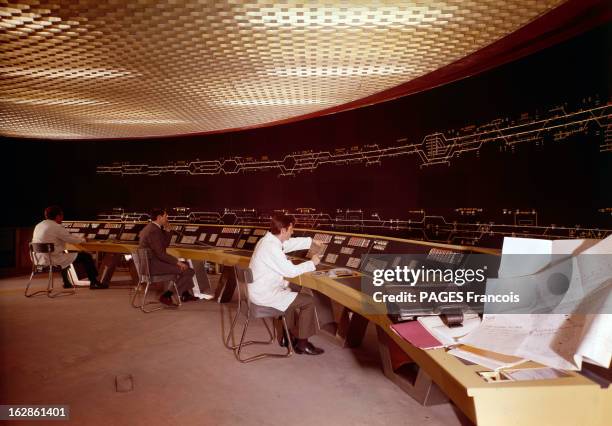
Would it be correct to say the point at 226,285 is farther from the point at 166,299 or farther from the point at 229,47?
the point at 229,47

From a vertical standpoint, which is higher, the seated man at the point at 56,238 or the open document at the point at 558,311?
the open document at the point at 558,311

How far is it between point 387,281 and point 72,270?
609 centimetres

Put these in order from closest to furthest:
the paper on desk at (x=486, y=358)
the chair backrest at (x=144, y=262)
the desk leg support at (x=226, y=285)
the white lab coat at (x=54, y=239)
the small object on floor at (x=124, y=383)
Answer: the paper on desk at (x=486, y=358) → the small object on floor at (x=124, y=383) → the chair backrest at (x=144, y=262) → the desk leg support at (x=226, y=285) → the white lab coat at (x=54, y=239)

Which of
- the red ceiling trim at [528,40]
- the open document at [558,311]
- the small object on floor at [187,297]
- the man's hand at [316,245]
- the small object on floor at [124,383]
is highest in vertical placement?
the red ceiling trim at [528,40]

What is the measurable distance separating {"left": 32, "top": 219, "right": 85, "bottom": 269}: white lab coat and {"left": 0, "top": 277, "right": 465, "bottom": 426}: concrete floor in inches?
57.2

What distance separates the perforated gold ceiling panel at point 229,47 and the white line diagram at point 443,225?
1.15m

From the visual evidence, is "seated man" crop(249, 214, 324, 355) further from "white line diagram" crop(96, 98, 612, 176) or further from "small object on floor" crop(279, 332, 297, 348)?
"white line diagram" crop(96, 98, 612, 176)

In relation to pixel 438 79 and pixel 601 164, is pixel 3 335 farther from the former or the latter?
pixel 601 164

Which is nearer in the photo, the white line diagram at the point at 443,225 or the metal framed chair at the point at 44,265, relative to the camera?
the white line diagram at the point at 443,225

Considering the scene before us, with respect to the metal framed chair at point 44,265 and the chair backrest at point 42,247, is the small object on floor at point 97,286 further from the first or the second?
the chair backrest at point 42,247

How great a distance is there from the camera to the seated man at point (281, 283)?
3615 millimetres

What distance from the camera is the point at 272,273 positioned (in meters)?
3.65

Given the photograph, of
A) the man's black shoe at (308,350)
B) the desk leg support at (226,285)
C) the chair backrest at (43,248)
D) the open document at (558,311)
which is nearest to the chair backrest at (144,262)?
the desk leg support at (226,285)

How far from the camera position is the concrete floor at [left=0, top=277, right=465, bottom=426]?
2650 millimetres
